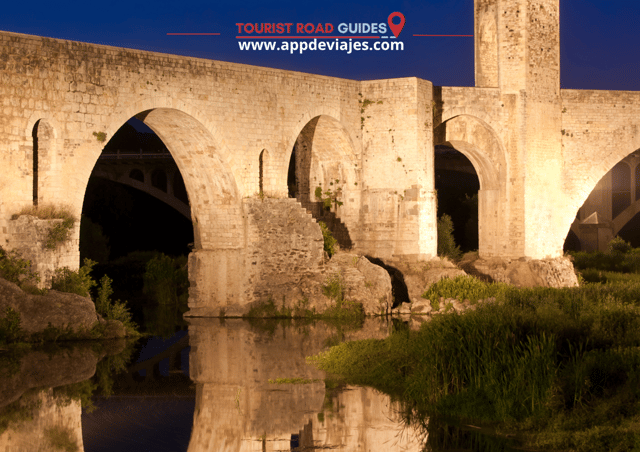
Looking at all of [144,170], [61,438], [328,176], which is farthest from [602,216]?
[61,438]

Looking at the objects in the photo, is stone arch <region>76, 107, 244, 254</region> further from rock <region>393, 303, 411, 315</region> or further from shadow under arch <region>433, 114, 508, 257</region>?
shadow under arch <region>433, 114, 508, 257</region>

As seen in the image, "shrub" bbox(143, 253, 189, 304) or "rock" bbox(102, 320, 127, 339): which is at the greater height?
"shrub" bbox(143, 253, 189, 304)

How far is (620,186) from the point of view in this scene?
41031 millimetres

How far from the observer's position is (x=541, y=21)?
70.6 ft

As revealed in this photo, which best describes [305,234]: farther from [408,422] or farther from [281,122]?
[408,422]

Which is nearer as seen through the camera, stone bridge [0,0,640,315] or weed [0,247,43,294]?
weed [0,247,43,294]

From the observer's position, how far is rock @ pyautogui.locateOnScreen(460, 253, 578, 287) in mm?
20891

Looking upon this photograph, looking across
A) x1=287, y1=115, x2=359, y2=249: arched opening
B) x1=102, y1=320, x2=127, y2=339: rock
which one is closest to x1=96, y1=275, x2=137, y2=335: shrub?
x1=102, y1=320, x2=127, y2=339: rock

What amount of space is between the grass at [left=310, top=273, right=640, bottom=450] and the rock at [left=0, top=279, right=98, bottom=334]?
395 centimetres

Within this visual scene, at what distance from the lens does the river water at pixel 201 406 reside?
7.94 metres

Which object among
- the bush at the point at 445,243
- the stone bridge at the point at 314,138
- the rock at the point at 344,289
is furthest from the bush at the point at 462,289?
the bush at the point at 445,243

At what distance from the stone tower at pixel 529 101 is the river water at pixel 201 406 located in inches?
377

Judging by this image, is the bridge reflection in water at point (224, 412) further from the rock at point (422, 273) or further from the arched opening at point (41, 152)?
the rock at point (422, 273)

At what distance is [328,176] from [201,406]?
11.5 metres
